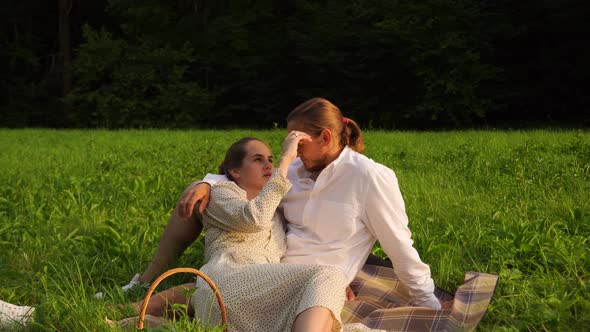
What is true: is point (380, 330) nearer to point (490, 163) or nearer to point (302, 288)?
point (302, 288)

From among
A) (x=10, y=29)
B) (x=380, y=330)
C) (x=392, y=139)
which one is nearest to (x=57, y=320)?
(x=380, y=330)

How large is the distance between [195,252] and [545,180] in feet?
11.4

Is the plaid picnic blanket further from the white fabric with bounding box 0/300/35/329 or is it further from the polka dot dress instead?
the white fabric with bounding box 0/300/35/329

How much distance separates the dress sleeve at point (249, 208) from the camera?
3619 mm

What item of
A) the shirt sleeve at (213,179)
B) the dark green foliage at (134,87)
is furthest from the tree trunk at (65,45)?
the shirt sleeve at (213,179)

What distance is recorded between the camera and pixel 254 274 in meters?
3.34

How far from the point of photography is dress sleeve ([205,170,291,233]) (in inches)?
142

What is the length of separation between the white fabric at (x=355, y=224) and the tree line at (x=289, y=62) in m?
19.2

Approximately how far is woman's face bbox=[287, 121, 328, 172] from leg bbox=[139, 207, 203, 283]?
31.7 inches

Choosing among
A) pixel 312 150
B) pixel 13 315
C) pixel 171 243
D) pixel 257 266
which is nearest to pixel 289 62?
pixel 171 243

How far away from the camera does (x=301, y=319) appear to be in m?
3.05

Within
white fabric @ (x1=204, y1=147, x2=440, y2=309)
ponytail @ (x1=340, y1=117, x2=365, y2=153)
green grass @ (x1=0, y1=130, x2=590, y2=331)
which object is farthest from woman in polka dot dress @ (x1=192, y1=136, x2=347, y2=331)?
green grass @ (x1=0, y1=130, x2=590, y2=331)

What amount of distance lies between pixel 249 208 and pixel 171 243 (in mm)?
902

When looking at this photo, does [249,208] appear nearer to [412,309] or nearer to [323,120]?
[323,120]
